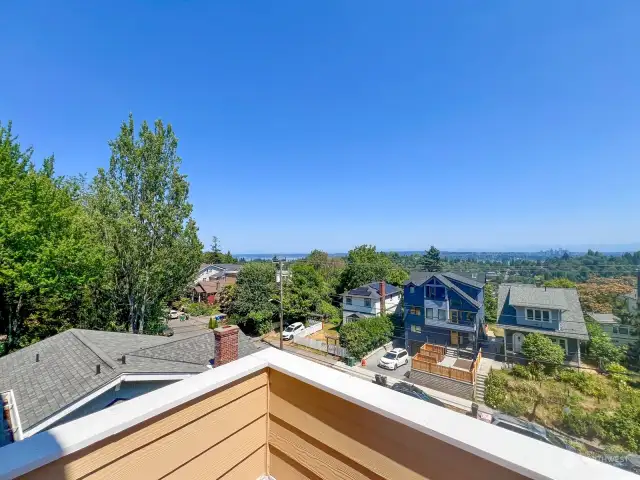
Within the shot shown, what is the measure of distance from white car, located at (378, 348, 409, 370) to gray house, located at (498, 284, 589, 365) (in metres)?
5.09

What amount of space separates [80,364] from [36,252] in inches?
211

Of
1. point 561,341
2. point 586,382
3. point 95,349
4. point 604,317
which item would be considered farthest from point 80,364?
point 604,317

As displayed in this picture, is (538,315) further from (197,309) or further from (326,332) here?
(197,309)

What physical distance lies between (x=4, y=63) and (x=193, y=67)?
5236mm

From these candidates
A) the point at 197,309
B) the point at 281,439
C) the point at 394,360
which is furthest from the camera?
the point at 197,309

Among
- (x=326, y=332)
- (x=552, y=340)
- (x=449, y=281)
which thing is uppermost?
(x=449, y=281)

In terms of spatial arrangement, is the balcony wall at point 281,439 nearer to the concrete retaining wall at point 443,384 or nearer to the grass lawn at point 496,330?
the concrete retaining wall at point 443,384

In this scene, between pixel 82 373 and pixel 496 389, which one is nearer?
pixel 82 373

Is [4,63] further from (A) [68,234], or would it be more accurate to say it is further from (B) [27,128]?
(A) [68,234]

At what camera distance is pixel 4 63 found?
8383mm

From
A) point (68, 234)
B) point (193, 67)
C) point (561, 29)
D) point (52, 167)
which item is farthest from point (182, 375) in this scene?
point (52, 167)

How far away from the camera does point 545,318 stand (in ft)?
45.5

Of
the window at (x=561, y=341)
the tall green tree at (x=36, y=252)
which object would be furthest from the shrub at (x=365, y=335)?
the tall green tree at (x=36, y=252)

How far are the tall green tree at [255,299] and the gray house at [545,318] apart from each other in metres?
14.9
